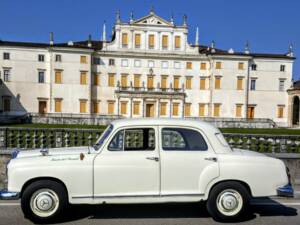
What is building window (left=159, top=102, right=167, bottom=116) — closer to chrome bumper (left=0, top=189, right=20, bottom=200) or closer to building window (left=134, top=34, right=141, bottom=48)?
building window (left=134, top=34, right=141, bottom=48)

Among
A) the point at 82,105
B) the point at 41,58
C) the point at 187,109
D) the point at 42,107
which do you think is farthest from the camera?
the point at 187,109

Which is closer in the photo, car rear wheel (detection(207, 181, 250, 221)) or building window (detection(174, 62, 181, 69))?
car rear wheel (detection(207, 181, 250, 221))

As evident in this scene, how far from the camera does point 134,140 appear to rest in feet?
18.6

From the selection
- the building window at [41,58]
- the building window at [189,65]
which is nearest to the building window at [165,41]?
the building window at [189,65]

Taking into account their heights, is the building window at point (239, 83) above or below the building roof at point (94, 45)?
below

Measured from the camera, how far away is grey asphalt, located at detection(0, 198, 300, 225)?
195 inches

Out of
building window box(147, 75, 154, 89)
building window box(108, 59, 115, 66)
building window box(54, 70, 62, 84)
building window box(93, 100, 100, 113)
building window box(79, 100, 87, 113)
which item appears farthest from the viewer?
building window box(147, 75, 154, 89)

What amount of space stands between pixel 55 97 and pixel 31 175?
1799 inches

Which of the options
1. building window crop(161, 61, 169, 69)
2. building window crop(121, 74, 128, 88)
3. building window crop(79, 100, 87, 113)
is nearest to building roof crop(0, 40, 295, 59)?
building window crop(121, 74, 128, 88)

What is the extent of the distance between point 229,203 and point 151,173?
1.49 meters

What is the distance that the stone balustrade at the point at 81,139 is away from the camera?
1023 cm

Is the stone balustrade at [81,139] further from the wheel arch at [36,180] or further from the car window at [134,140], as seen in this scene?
the wheel arch at [36,180]

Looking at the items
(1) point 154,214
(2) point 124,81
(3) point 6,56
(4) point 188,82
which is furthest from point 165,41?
(1) point 154,214

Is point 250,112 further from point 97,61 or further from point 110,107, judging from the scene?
point 97,61
